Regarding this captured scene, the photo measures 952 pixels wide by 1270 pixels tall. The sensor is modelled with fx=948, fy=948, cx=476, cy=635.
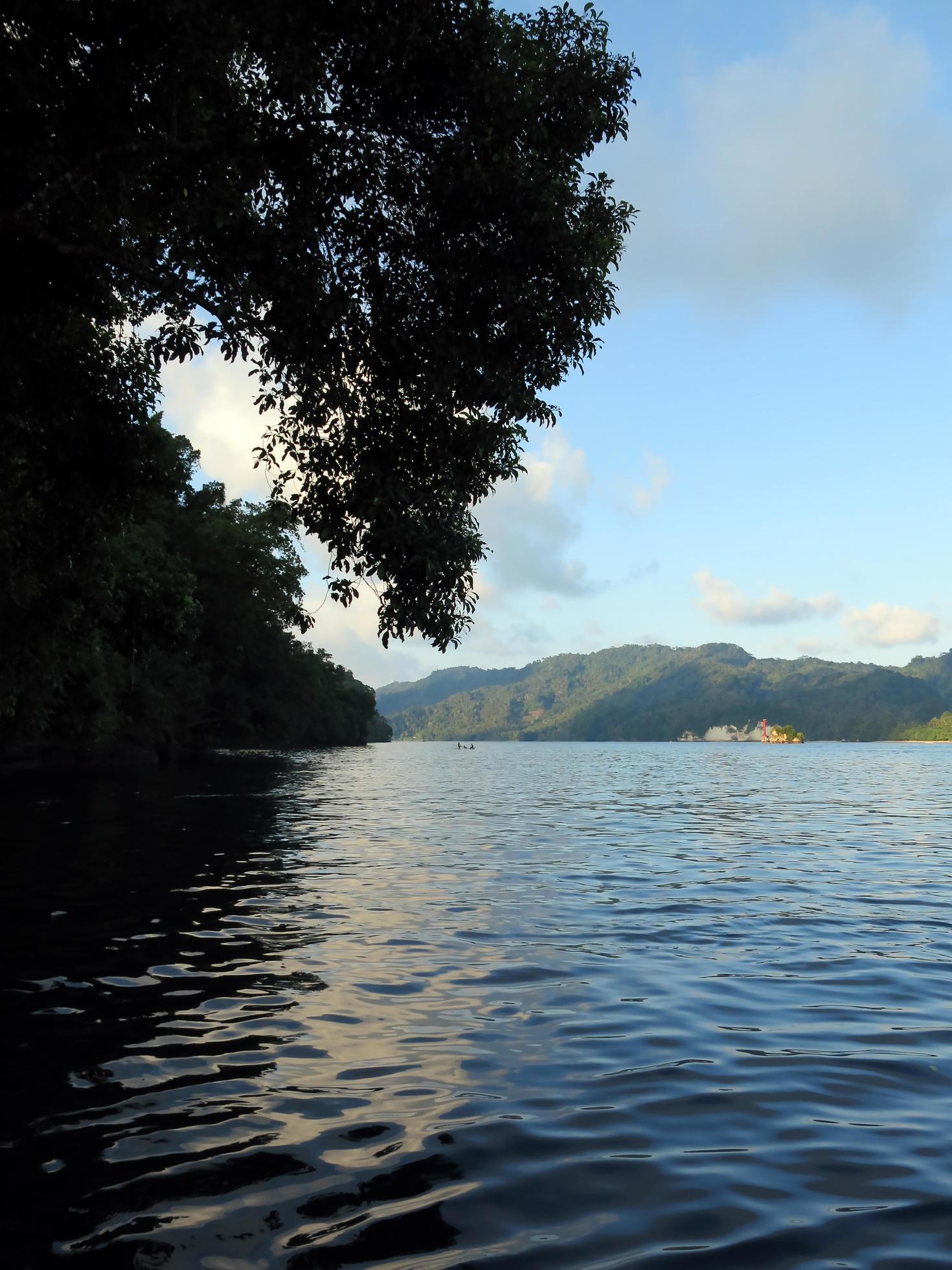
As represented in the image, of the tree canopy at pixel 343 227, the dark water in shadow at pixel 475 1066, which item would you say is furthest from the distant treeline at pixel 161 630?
the dark water in shadow at pixel 475 1066

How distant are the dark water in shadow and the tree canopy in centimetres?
535

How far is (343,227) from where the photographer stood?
14789 mm

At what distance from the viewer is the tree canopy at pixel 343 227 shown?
12117mm

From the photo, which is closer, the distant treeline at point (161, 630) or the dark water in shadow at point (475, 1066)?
the dark water in shadow at point (475, 1066)

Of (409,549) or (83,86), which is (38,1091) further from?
(83,86)

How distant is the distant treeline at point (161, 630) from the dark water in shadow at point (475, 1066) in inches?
261

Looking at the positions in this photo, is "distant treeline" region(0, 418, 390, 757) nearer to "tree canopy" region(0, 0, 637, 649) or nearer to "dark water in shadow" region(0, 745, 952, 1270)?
"tree canopy" region(0, 0, 637, 649)

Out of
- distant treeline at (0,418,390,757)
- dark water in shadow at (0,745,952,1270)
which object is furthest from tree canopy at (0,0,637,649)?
dark water in shadow at (0,745,952,1270)

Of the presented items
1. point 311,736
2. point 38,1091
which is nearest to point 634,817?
point 38,1091

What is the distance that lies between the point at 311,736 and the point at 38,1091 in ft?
438

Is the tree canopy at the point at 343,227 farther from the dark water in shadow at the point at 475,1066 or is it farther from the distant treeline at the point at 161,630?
the dark water in shadow at the point at 475,1066

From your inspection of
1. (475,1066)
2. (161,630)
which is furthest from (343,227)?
(161,630)

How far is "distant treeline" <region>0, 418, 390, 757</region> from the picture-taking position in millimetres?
21078

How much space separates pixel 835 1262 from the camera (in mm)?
4582
